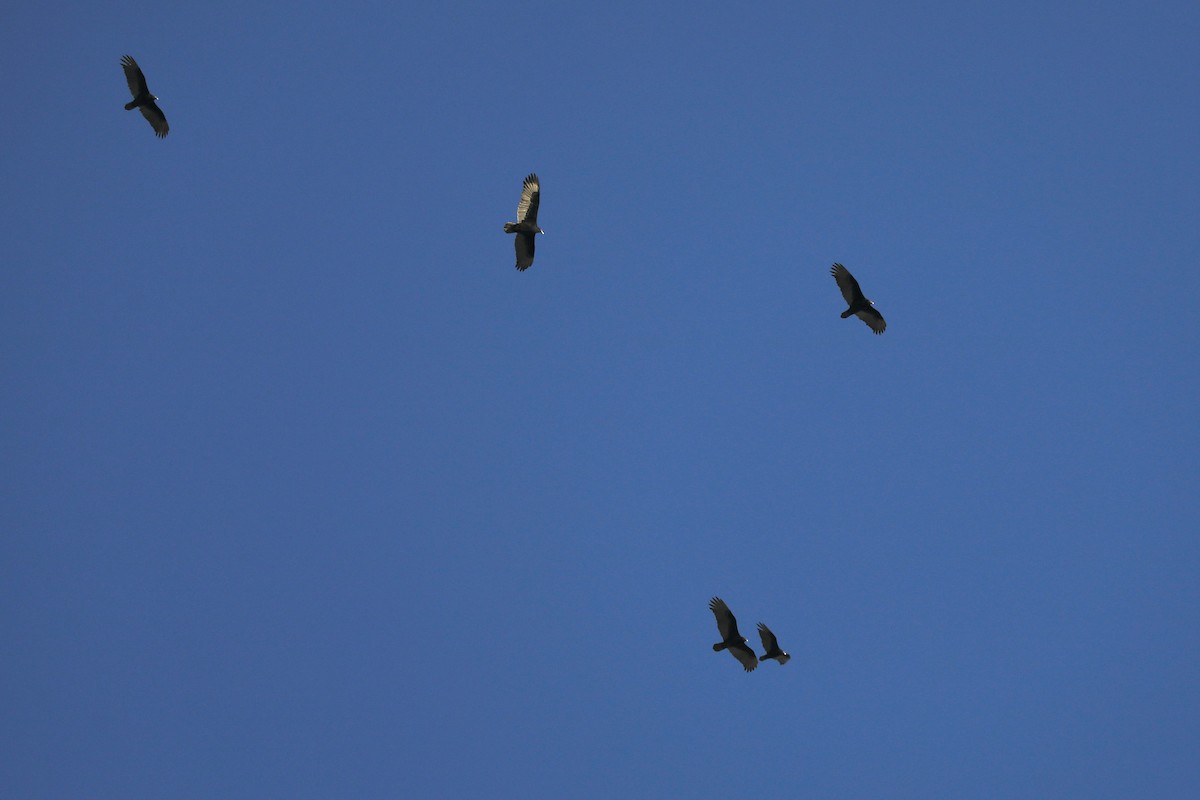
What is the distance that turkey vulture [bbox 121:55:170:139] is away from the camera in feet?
147

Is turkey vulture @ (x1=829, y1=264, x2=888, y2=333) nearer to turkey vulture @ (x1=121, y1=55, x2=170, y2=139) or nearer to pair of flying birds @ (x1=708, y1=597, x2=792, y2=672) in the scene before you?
pair of flying birds @ (x1=708, y1=597, x2=792, y2=672)

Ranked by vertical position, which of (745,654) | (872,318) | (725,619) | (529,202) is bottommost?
(745,654)

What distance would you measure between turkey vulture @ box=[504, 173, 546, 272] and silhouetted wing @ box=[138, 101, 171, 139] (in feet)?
45.7

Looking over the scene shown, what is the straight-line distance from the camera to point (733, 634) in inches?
1689

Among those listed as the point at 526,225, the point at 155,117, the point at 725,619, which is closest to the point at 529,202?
the point at 526,225

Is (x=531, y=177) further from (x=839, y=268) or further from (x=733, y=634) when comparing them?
(x=733, y=634)

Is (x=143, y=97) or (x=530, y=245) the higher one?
(x=143, y=97)

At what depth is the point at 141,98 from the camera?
45.2 m

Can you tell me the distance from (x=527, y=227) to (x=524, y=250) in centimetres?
86

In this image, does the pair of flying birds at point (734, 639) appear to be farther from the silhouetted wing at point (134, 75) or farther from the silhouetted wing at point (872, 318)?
the silhouetted wing at point (134, 75)

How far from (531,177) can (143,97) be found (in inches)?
597

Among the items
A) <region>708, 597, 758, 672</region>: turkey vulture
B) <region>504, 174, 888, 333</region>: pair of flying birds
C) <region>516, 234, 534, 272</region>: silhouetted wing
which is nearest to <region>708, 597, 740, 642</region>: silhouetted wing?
<region>708, 597, 758, 672</region>: turkey vulture

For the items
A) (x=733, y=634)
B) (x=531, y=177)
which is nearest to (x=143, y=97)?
(x=531, y=177)

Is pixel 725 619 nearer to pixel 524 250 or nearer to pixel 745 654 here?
pixel 745 654
